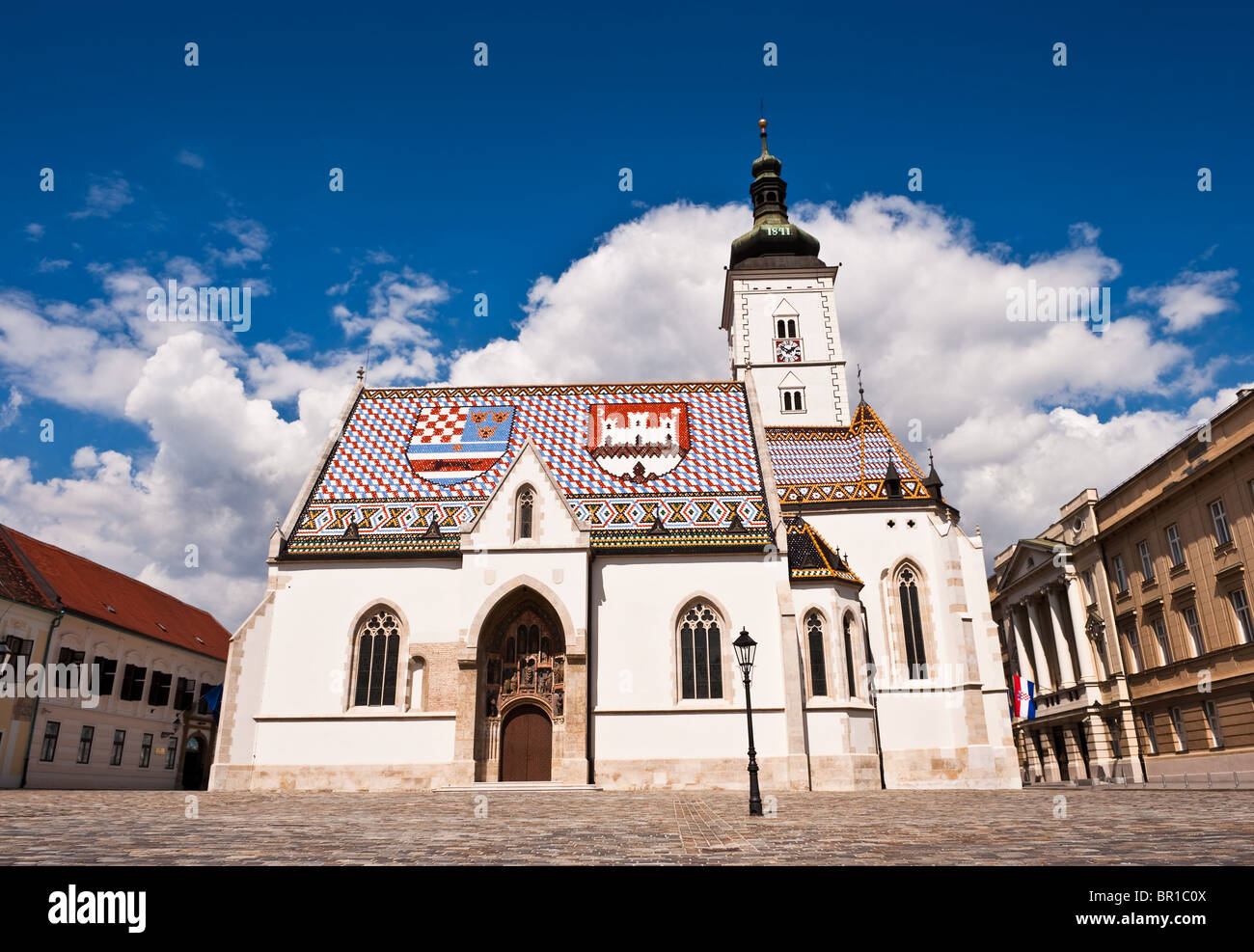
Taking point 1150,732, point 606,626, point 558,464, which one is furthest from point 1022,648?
point 558,464

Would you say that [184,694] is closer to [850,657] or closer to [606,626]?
[606,626]

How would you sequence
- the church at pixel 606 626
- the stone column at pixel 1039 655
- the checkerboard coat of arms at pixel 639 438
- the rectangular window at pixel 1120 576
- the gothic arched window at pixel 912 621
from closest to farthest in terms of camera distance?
the church at pixel 606 626
the gothic arched window at pixel 912 621
the checkerboard coat of arms at pixel 639 438
the rectangular window at pixel 1120 576
the stone column at pixel 1039 655

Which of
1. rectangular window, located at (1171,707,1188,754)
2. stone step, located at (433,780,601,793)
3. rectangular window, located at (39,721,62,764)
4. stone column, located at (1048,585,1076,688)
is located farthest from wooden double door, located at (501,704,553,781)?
stone column, located at (1048,585,1076,688)

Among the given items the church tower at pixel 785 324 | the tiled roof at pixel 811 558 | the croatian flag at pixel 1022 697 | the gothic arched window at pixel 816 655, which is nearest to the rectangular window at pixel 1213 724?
the croatian flag at pixel 1022 697

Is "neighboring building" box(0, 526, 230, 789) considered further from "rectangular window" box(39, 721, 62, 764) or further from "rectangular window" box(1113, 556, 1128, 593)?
"rectangular window" box(1113, 556, 1128, 593)

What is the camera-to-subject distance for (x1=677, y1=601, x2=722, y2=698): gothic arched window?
29.5m

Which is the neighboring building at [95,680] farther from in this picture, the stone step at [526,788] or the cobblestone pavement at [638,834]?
the cobblestone pavement at [638,834]

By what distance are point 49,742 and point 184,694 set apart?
11.2 m

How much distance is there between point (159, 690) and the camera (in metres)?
45.7

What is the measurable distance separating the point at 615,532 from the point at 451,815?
637 inches

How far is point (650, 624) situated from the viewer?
30.1m

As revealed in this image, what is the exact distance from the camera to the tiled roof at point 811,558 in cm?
3103

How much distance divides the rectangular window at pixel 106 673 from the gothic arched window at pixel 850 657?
3548cm
